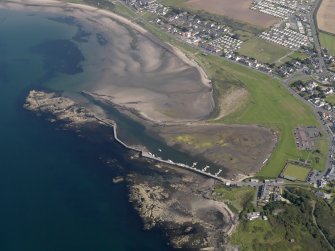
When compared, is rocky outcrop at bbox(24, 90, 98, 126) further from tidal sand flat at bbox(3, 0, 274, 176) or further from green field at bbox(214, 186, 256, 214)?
green field at bbox(214, 186, 256, 214)

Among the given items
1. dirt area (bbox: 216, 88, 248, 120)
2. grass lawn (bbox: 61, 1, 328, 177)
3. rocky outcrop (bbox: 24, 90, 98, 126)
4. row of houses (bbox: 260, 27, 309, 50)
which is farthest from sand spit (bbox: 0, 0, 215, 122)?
row of houses (bbox: 260, 27, 309, 50)

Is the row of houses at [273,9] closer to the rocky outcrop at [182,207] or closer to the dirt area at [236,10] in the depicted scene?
the dirt area at [236,10]

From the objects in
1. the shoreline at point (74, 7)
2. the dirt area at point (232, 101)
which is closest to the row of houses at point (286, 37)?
the shoreline at point (74, 7)

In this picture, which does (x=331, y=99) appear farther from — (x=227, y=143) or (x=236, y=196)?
(x=236, y=196)

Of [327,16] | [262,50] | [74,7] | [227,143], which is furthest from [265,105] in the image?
[74,7]

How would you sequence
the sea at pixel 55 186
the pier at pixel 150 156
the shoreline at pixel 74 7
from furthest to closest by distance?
the shoreline at pixel 74 7, the pier at pixel 150 156, the sea at pixel 55 186

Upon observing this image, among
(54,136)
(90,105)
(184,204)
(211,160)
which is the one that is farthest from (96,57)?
(184,204)
